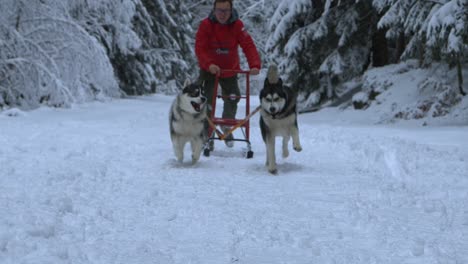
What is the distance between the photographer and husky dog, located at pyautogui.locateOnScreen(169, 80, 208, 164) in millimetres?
5652

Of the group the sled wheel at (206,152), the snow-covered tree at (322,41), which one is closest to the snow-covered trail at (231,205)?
the sled wheel at (206,152)

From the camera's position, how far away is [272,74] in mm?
5707

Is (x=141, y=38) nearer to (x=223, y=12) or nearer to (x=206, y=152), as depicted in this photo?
(x=223, y=12)

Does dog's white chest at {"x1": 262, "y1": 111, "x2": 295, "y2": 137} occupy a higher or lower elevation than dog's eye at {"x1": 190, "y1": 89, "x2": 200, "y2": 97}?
lower

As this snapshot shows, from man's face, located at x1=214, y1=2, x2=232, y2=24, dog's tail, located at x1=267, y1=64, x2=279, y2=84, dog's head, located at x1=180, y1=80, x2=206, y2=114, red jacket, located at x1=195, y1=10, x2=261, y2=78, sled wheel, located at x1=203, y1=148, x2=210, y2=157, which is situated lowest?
sled wheel, located at x1=203, y1=148, x2=210, y2=157

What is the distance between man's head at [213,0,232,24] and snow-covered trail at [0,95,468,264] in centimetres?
185

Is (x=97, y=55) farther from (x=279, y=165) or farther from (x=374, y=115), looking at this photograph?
(x=279, y=165)

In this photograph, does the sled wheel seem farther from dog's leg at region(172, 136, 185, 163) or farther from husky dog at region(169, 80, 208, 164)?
dog's leg at region(172, 136, 185, 163)

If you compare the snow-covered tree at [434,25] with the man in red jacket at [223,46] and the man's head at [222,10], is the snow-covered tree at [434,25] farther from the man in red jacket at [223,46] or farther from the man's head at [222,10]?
the man's head at [222,10]

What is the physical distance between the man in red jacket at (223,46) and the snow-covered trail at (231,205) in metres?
1.17

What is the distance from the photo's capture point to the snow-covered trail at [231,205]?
2.76 m

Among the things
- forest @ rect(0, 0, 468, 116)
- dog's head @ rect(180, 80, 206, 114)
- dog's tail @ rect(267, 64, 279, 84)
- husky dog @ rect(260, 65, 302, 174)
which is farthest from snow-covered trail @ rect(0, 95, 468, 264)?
forest @ rect(0, 0, 468, 116)

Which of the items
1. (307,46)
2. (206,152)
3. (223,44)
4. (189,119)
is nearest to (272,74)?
(189,119)

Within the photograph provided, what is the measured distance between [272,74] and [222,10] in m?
1.44
